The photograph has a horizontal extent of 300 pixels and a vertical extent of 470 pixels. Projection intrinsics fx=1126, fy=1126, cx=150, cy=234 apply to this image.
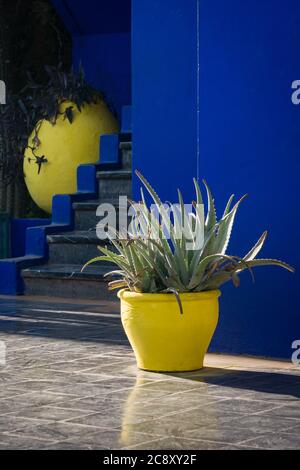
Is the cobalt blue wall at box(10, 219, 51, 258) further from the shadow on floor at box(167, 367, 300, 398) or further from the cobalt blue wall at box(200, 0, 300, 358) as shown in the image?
the shadow on floor at box(167, 367, 300, 398)

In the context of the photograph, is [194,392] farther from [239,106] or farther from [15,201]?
[15,201]

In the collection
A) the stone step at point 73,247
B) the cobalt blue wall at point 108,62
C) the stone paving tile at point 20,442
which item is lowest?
the stone paving tile at point 20,442

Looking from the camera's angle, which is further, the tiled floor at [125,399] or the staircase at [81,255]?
the staircase at [81,255]

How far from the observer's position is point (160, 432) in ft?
16.0

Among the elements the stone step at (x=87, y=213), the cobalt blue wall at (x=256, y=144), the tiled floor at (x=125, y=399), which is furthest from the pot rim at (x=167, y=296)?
the stone step at (x=87, y=213)

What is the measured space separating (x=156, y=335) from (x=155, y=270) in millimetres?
376

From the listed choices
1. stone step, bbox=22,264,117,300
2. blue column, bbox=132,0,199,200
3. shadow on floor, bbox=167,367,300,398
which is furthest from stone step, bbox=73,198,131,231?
shadow on floor, bbox=167,367,300,398

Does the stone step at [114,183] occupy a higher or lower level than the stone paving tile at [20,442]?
higher

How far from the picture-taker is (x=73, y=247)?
1066 centimetres

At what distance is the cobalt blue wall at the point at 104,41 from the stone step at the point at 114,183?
53.9 inches

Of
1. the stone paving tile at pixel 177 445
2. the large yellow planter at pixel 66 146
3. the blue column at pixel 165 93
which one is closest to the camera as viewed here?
the stone paving tile at pixel 177 445

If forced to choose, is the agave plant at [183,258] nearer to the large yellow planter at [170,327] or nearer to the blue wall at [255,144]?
the large yellow planter at [170,327]

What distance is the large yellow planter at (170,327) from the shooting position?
6.31 metres

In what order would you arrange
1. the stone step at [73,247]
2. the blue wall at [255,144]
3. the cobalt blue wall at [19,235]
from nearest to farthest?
the blue wall at [255,144] < the stone step at [73,247] < the cobalt blue wall at [19,235]
